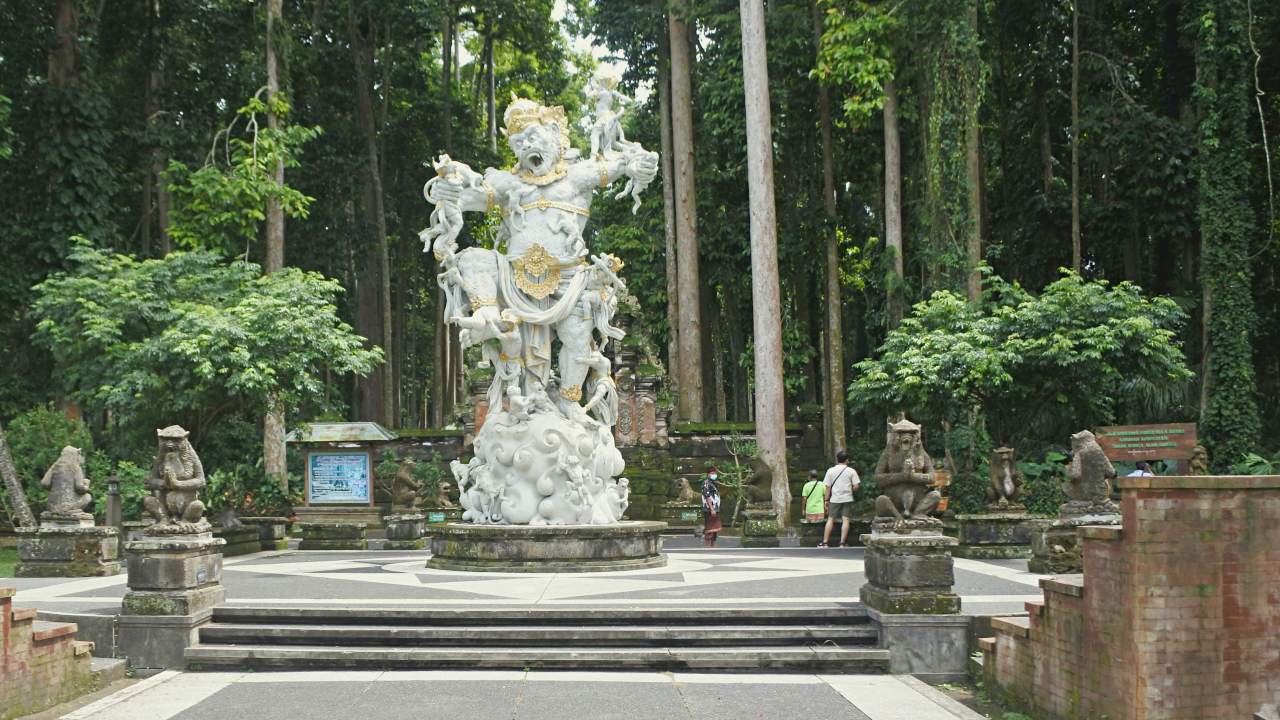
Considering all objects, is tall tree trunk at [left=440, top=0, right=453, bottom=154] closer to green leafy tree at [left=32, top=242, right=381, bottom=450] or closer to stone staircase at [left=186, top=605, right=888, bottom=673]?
green leafy tree at [left=32, top=242, right=381, bottom=450]

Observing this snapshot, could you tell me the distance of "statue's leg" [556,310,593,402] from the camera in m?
13.3

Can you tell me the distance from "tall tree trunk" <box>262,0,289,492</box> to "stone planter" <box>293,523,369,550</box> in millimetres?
1840

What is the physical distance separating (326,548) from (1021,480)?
33.1ft

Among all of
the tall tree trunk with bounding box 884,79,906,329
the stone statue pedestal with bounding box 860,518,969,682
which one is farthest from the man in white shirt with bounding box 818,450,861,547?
the stone statue pedestal with bounding box 860,518,969,682

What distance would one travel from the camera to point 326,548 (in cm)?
1783

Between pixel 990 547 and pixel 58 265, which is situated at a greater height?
pixel 58 265

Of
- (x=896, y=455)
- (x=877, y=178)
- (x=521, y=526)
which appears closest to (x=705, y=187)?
(x=877, y=178)

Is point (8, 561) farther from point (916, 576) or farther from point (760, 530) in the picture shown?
point (916, 576)

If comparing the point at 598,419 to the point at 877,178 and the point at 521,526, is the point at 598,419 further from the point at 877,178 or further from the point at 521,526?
the point at 877,178

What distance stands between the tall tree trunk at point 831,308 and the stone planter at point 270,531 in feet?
33.3

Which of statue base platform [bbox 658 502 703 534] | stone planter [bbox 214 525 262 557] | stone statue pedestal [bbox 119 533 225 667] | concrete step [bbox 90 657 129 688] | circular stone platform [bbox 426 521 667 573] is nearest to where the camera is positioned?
concrete step [bbox 90 657 129 688]

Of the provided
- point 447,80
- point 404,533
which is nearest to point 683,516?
point 404,533

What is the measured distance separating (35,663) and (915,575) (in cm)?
598

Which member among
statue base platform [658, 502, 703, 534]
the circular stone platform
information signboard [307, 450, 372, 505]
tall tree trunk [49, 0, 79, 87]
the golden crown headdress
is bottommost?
statue base platform [658, 502, 703, 534]
